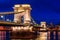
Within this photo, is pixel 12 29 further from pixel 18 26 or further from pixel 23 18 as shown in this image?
pixel 23 18

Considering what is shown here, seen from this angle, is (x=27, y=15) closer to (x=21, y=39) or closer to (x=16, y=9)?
(x=16, y=9)

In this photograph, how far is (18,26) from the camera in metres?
9.38

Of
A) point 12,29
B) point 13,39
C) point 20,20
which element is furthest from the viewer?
point 20,20

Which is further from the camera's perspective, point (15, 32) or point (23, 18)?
point (23, 18)

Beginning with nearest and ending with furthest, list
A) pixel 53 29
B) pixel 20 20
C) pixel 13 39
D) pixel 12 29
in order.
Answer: pixel 13 39, pixel 12 29, pixel 20 20, pixel 53 29

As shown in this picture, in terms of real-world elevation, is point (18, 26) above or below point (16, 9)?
below

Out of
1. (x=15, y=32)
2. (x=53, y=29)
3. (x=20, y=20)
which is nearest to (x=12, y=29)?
(x=15, y=32)

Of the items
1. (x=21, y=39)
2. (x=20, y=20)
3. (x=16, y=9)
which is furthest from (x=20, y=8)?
(x=21, y=39)

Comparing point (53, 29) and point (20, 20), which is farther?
point (53, 29)

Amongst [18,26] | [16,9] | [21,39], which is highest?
[16,9]

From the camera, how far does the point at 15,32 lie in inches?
372

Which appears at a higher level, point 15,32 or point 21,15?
point 21,15

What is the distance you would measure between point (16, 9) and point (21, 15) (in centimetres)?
83

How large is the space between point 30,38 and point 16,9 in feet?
5.68
